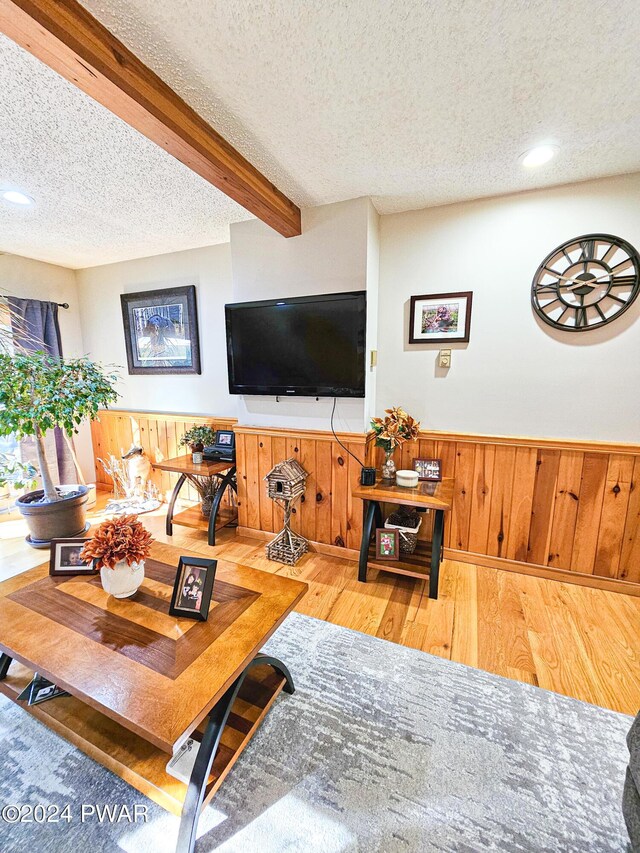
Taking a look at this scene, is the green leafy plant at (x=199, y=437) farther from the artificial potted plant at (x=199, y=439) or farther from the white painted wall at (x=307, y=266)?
the white painted wall at (x=307, y=266)

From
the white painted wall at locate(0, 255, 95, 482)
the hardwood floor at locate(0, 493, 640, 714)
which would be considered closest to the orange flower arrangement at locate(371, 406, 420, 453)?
the hardwood floor at locate(0, 493, 640, 714)

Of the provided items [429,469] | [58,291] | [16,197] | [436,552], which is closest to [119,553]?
[436,552]

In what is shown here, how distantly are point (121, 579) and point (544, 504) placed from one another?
238 cm

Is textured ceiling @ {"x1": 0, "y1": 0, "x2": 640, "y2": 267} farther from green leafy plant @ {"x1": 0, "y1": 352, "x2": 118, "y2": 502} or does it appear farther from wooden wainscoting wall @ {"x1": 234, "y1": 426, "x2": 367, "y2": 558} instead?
wooden wainscoting wall @ {"x1": 234, "y1": 426, "x2": 367, "y2": 558}

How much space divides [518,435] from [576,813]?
1.71 metres

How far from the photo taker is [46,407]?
2.37 metres

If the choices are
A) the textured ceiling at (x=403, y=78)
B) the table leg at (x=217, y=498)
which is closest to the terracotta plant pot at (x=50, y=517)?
the table leg at (x=217, y=498)

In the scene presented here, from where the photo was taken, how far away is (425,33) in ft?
3.56

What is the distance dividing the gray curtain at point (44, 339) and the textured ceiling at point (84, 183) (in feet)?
1.57

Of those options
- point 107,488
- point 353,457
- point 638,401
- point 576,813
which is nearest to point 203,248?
point 353,457

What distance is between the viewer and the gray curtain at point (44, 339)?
3158 mm

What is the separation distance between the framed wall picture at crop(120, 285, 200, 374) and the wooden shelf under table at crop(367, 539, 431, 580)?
2269 millimetres

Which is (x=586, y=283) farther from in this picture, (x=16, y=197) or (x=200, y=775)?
(x=16, y=197)

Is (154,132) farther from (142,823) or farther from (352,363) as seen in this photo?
(142,823)
